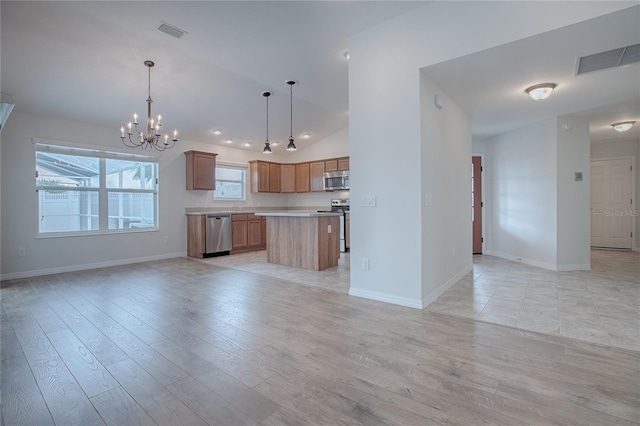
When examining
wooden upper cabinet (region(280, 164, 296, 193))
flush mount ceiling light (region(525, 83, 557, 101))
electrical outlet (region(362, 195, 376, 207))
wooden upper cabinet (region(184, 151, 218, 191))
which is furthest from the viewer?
wooden upper cabinet (region(280, 164, 296, 193))

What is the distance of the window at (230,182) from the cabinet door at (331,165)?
209 centimetres

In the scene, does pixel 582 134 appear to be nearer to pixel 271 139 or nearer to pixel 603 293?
pixel 603 293

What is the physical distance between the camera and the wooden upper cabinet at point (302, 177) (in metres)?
8.08

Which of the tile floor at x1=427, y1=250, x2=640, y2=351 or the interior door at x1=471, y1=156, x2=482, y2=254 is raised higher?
the interior door at x1=471, y1=156, x2=482, y2=254

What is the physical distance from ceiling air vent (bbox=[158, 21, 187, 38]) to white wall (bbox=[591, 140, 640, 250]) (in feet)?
28.5

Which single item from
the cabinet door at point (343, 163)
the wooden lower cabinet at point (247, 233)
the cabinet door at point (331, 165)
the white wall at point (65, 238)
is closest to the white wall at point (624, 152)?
the cabinet door at point (343, 163)

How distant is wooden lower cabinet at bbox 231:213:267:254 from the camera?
6.80 meters

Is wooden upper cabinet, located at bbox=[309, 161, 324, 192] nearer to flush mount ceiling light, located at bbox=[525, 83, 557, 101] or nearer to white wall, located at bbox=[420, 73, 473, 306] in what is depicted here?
white wall, located at bbox=[420, 73, 473, 306]

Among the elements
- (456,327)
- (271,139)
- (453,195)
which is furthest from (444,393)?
(271,139)

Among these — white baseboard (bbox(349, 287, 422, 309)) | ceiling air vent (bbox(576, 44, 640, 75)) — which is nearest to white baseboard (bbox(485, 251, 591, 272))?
ceiling air vent (bbox(576, 44, 640, 75))

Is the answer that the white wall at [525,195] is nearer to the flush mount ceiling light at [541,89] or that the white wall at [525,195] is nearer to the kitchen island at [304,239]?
the flush mount ceiling light at [541,89]

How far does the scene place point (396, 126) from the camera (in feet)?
10.1

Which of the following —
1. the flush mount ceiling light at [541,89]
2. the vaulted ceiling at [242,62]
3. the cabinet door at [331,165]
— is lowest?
the cabinet door at [331,165]

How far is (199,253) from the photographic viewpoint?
6199 millimetres
